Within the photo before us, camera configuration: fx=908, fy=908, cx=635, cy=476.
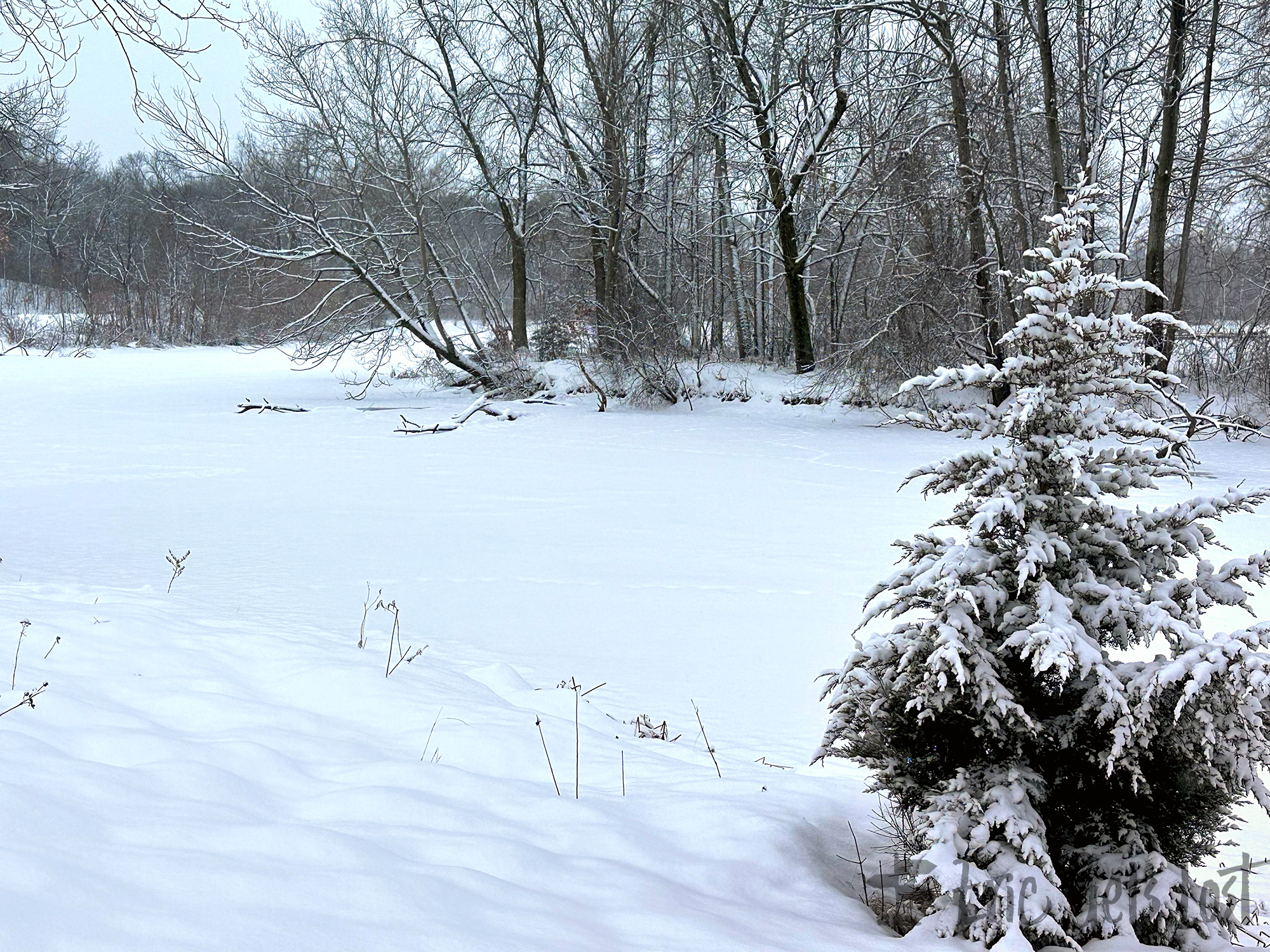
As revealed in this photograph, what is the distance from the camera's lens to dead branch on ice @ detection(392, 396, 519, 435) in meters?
14.8

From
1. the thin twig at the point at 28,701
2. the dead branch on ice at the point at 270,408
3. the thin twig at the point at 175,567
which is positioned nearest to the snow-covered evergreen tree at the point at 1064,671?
the thin twig at the point at 28,701

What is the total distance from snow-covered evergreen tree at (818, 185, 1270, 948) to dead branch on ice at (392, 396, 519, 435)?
12.4 meters

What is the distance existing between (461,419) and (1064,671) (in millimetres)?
14537

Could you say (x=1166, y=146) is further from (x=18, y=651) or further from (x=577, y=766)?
(x=18, y=651)

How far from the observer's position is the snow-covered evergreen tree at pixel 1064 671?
206 centimetres

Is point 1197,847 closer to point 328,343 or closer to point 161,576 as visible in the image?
point 161,576

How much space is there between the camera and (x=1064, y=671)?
80.3 inches

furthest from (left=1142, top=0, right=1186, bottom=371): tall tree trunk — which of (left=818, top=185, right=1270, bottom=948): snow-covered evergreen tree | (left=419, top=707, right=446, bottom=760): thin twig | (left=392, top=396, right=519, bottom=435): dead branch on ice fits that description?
(left=419, top=707, right=446, bottom=760): thin twig

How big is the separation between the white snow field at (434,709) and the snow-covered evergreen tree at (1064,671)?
325 millimetres

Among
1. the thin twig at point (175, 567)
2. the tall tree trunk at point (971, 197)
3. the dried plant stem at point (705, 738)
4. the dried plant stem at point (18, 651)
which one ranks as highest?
the tall tree trunk at point (971, 197)

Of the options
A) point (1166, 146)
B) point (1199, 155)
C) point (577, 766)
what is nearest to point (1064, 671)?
point (577, 766)

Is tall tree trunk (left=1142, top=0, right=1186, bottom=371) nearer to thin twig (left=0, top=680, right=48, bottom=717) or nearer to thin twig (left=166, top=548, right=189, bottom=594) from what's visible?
thin twig (left=166, top=548, right=189, bottom=594)

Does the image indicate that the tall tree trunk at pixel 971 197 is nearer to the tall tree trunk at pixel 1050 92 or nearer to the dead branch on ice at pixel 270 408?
the tall tree trunk at pixel 1050 92

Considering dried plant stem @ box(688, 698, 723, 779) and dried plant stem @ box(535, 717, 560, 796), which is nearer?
dried plant stem @ box(535, 717, 560, 796)
